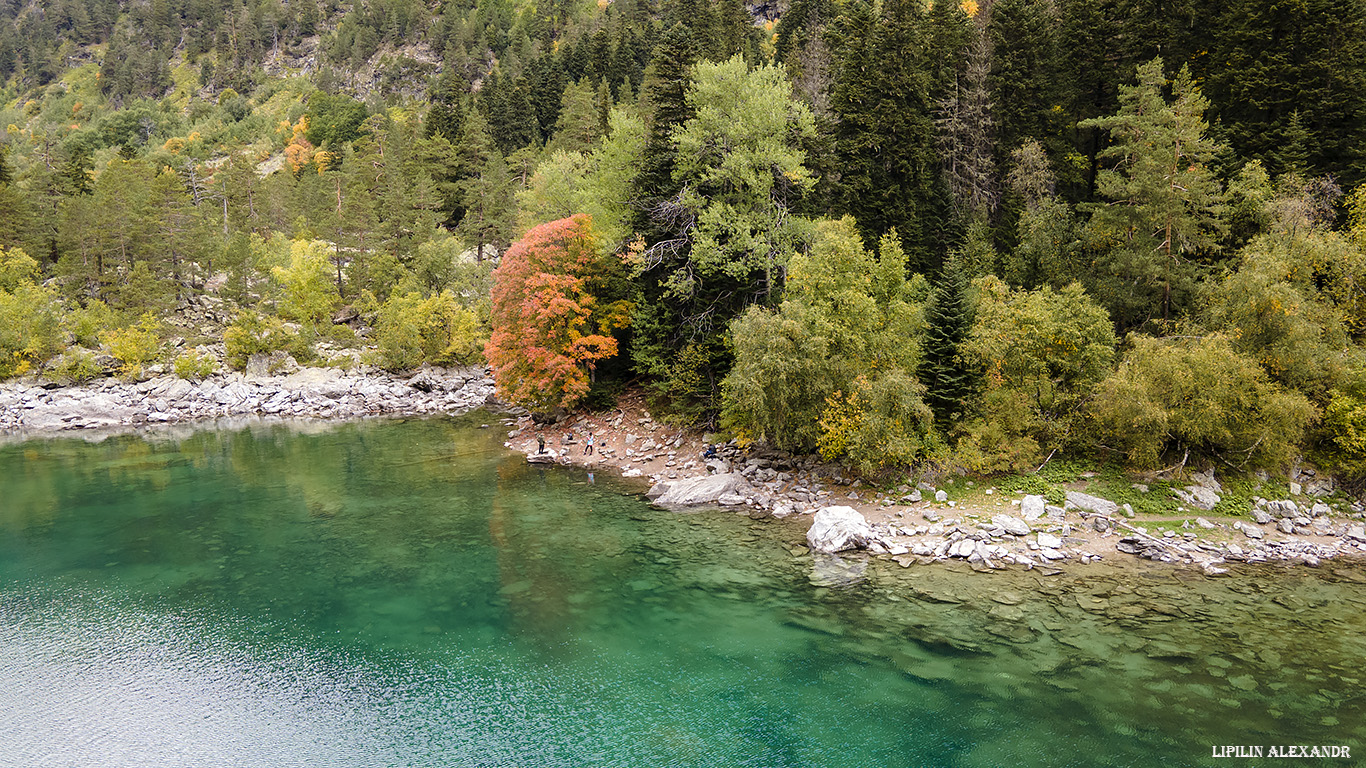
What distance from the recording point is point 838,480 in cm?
3045

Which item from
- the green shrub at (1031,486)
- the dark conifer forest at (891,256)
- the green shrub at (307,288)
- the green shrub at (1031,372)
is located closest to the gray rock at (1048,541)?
the green shrub at (1031,486)

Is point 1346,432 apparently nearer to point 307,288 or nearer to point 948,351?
point 948,351

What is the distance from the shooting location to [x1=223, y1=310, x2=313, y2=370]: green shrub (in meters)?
63.3

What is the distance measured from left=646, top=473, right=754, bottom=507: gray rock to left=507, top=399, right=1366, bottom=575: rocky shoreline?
52mm

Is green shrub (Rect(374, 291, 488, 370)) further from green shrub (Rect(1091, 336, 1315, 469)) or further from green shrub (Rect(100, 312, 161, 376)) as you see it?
green shrub (Rect(1091, 336, 1315, 469))

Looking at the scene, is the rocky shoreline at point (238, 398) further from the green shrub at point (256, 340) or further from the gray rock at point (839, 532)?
the gray rock at point (839, 532)

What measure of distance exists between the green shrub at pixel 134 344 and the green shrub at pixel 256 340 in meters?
5.65

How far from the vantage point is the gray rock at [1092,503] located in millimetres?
25859

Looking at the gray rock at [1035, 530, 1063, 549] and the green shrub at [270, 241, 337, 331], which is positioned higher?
the green shrub at [270, 241, 337, 331]

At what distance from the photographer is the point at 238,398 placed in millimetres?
59875

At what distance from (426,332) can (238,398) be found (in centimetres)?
1696

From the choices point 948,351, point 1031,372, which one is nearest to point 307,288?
point 948,351

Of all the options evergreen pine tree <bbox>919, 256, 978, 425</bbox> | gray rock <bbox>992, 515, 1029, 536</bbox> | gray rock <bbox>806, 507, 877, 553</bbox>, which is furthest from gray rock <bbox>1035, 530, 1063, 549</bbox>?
evergreen pine tree <bbox>919, 256, 978, 425</bbox>

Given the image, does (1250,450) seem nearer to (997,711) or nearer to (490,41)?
(997,711)
